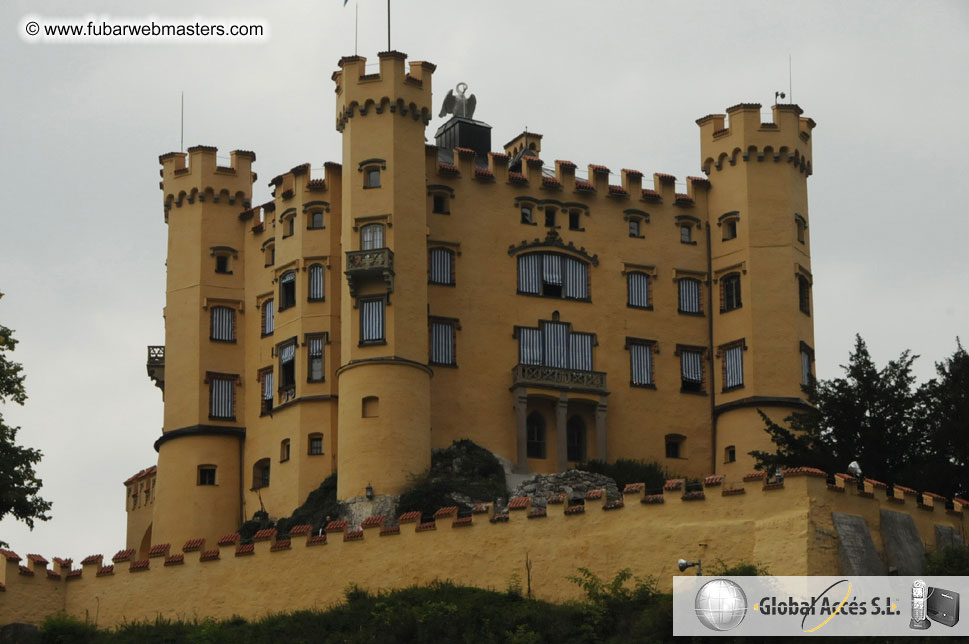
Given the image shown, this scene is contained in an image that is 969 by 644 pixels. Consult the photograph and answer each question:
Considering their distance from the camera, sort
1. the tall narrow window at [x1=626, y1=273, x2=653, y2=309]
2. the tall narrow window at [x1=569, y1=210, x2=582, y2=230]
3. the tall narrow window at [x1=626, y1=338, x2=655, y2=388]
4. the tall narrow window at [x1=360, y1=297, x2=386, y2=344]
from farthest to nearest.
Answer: the tall narrow window at [x1=626, y1=273, x2=653, y2=309] → the tall narrow window at [x1=569, y1=210, x2=582, y2=230] → the tall narrow window at [x1=626, y1=338, x2=655, y2=388] → the tall narrow window at [x1=360, y1=297, x2=386, y2=344]

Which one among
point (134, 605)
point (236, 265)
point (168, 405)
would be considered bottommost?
point (134, 605)

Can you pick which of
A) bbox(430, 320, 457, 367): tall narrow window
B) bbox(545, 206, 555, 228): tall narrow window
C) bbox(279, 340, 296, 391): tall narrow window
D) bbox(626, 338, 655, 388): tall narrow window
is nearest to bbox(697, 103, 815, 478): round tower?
bbox(626, 338, 655, 388): tall narrow window

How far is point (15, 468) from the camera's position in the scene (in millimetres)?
64188

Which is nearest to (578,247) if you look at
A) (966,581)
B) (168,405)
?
(168,405)

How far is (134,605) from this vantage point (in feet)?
202

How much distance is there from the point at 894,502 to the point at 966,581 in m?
4.12

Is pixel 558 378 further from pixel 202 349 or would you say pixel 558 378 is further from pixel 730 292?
pixel 202 349

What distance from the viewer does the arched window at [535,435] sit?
78.6 meters

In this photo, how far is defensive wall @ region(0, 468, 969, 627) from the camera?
55344 mm

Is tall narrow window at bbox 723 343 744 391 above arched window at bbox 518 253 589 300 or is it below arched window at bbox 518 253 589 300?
below

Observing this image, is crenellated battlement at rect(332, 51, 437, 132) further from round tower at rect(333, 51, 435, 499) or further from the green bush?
the green bush

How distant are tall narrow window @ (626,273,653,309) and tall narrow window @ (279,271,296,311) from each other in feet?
41.8

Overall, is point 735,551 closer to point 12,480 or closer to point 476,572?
point 476,572

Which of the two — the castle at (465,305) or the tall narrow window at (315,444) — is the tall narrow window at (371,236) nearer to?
the castle at (465,305)
